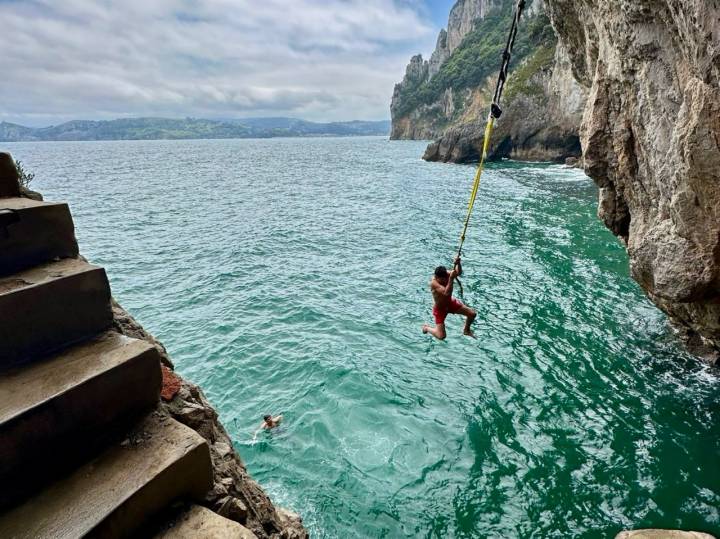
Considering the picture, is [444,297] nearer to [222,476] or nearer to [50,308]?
[222,476]

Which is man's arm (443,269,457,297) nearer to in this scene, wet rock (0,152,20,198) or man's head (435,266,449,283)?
man's head (435,266,449,283)

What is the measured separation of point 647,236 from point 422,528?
8273 mm

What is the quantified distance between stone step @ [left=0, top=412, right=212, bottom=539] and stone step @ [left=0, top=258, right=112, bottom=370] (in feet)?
2.84

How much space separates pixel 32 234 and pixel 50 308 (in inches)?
30.1

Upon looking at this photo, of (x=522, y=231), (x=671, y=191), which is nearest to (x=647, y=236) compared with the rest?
(x=671, y=191)

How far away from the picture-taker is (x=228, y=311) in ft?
55.8

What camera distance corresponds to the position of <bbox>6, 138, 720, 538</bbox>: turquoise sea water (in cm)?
845

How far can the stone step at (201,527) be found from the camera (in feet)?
9.64

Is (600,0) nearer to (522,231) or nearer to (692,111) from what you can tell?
(692,111)

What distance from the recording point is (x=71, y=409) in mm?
2959

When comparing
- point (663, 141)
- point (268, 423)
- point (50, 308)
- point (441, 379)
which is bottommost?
point (268, 423)

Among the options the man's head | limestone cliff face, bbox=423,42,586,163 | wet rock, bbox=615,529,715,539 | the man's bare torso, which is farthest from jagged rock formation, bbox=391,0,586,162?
wet rock, bbox=615,529,715,539

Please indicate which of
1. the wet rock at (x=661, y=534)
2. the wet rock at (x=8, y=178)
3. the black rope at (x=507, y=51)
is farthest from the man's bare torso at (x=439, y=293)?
the wet rock at (x=8, y=178)

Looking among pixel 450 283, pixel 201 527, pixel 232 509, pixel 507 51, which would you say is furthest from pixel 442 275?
pixel 201 527
